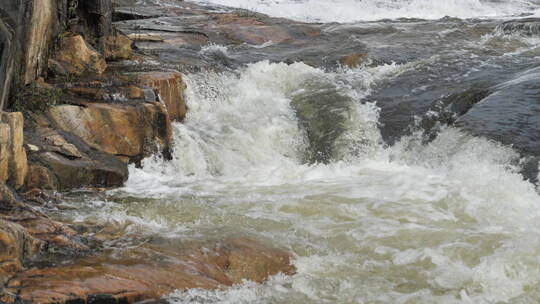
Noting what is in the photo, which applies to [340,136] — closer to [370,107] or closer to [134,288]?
[370,107]

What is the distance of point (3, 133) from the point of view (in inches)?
201

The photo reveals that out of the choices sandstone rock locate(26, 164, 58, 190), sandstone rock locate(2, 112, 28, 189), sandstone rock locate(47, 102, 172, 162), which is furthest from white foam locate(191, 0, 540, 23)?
sandstone rock locate(2, 112, 28, 189)

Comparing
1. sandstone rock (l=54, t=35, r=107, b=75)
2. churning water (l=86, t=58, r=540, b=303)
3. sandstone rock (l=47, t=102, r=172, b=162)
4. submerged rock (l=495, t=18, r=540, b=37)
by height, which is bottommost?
churning water (l=86, t=58, r=540, b=303)

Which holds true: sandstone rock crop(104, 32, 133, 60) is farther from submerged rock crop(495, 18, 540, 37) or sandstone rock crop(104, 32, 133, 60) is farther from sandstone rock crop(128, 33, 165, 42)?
submerged rock crop(495, 18, 540, 37)

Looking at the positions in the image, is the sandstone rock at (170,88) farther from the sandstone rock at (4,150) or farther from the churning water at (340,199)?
the sandstone rock at (4,150)

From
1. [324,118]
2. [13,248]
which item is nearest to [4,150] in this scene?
[13,248]

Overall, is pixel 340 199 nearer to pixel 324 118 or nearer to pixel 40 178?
pixel 40 178

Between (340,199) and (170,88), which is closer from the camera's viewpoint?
(340,199)

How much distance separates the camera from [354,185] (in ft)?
23.1

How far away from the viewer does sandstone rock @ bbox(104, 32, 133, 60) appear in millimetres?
9336

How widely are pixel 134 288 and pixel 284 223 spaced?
1887 millimetres

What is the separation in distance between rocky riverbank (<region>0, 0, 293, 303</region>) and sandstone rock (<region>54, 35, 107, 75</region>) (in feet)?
0.04

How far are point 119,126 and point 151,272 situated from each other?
10.8ft

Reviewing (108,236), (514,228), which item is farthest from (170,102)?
(514,228)
